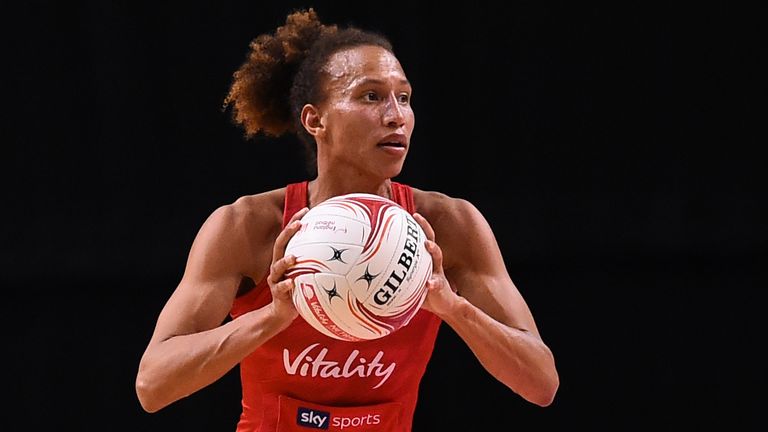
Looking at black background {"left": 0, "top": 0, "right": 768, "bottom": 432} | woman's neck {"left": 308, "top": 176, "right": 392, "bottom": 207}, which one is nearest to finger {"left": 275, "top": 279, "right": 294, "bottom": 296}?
woman's neck {"left": 308, "top": 176, "right": 392, "bottom": 207}

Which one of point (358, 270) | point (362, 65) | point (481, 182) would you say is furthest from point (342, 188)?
point (481, 182)

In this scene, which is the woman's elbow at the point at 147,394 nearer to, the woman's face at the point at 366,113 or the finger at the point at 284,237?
the finger at the point at 284,237

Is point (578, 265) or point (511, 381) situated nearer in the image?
point (511, 381)

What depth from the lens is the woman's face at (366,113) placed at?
2.84 meters

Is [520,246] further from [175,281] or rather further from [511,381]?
[511,381]

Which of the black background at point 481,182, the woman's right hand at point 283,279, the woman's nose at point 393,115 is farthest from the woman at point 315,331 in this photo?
the black background at point 481,182

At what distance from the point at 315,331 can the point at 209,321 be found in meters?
0.28

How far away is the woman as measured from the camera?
9.01 ft

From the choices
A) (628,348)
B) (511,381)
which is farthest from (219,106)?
(511,381)

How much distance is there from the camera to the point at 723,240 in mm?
4816

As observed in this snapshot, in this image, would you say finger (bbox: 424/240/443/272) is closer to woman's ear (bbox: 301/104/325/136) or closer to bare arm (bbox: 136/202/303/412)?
bare arm (bbox: 136/202/303/412)

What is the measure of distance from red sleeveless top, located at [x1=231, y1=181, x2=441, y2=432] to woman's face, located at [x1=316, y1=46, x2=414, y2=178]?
183mm

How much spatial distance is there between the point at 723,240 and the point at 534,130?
3.01 ft

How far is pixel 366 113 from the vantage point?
2852 millimetres
